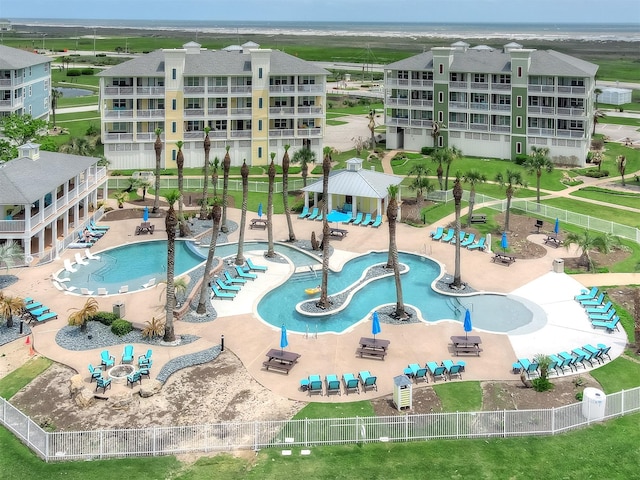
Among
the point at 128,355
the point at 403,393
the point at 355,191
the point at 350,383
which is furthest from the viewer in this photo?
the point at 355,191

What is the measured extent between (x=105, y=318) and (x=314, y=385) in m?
13.2

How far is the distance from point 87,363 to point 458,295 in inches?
843

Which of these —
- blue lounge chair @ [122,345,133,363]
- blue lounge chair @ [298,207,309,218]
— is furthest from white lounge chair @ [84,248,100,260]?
blue lounge chair @ [298,207,309,218]

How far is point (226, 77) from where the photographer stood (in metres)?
73.6

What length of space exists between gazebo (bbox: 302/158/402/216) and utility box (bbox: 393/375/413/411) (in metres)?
29.9

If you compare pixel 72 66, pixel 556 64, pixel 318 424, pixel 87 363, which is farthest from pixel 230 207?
pixel 72 66

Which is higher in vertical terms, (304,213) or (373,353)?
(304,213)

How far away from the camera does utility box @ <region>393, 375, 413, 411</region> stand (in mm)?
26688

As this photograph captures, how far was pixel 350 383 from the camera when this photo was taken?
28.4 meters

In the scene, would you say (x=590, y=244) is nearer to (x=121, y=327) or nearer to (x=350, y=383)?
(x=350, y=383)

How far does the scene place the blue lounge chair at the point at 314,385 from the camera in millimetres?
28219

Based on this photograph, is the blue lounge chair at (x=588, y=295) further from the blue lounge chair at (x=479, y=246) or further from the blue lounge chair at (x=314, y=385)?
the blue lounge chair at (x=314, y=385)

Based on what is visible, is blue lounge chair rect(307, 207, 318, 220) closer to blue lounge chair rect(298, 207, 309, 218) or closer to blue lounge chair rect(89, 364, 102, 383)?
blue lounge chair rect(298, 207, 309, 218)

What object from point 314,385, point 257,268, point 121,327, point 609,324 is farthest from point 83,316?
point 609,324
